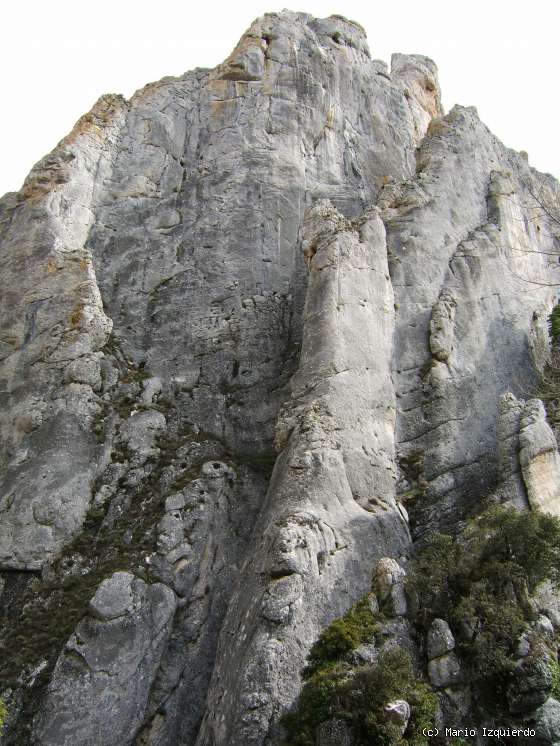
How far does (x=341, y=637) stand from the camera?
47.5 ft

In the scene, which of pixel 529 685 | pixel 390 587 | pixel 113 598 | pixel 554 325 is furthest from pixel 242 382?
pixel 529 685

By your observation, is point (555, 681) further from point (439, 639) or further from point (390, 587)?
point (390, 587)

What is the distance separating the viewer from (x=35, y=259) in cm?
2431

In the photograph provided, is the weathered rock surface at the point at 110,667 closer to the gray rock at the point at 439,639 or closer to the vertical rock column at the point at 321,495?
the vertical rock column at the point at 321,495

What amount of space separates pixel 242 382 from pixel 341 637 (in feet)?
34.2

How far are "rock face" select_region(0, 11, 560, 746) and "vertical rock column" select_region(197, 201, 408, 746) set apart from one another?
69 millimetres

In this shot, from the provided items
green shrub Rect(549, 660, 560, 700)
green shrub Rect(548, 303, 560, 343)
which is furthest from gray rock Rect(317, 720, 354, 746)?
green shrub Rect(548, 303, 560, 343)

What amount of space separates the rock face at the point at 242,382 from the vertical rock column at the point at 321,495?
0.07 metres

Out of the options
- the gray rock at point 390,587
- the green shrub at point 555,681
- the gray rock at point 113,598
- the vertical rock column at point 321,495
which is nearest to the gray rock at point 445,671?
the gray rock at point 390,587

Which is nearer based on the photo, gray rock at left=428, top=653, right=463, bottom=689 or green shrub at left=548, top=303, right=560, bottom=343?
gray rock at left=428, top=653, right=463, bottom=689

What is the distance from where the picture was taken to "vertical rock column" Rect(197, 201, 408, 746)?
14375mm

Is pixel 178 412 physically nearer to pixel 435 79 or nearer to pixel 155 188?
pixel 155 188

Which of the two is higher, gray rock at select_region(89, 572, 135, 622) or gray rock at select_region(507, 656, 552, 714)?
gray rock at select_region(89, 572, 135, 622)

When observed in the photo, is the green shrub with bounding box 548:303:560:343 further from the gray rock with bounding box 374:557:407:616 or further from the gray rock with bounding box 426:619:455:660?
the gray rock with bounding box 426:619:455:660
